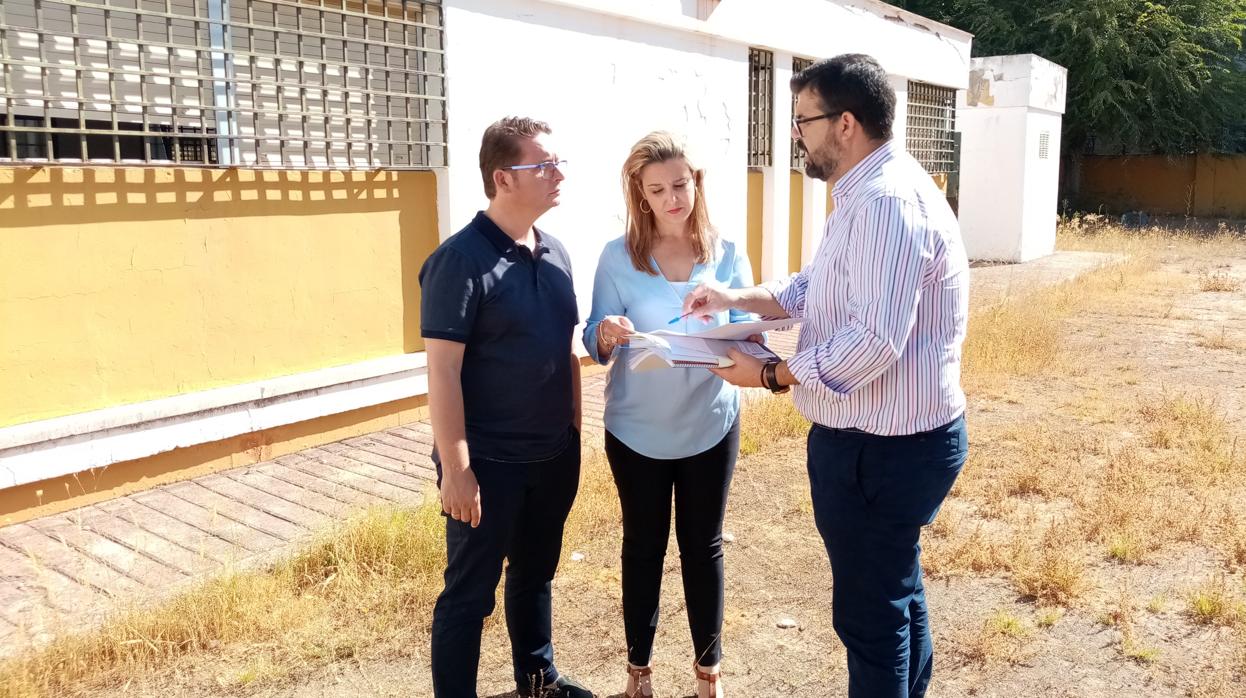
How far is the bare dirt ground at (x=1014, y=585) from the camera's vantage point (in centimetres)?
337

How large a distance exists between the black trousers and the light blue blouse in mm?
62

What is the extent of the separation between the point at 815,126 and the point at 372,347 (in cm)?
470

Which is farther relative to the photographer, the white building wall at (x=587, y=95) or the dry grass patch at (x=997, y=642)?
the white building wall at (x=587, y=95)

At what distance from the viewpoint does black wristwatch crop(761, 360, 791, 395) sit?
2523mm

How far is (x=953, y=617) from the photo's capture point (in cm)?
386

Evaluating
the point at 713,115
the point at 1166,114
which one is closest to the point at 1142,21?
the point at 1166,114

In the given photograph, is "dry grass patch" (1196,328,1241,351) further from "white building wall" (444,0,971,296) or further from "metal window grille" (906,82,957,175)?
"metal window grille" (906,82,957,175)

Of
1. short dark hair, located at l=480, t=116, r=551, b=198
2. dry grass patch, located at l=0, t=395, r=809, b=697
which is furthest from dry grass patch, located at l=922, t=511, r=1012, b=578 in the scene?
short dark hair, located at l=480, t=116, r=551, b=198

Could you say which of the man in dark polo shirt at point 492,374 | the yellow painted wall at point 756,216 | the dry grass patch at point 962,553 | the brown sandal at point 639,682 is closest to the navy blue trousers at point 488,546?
the man in dark polo shirt at point 492,374

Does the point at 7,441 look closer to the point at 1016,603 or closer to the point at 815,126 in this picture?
the point at 815,126

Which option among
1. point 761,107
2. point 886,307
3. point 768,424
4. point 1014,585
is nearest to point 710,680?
point 886,307

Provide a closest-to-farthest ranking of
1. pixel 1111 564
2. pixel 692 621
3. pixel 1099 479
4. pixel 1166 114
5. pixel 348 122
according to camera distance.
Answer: pixel 692 621 < pixel 1111 564 < pixel 1099 479 < pixel 348 122 < pixel 1166 114

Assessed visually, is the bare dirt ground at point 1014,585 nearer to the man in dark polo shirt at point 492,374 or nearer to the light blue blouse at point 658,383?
the man in dark polo shirt at point 492,374

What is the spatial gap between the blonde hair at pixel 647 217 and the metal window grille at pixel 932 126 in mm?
12757
